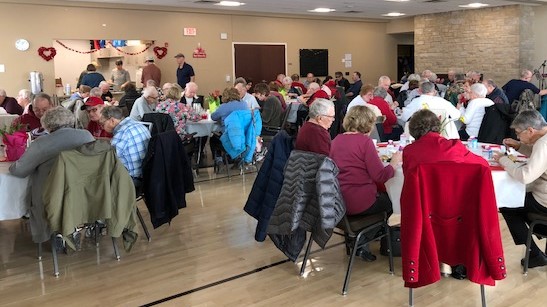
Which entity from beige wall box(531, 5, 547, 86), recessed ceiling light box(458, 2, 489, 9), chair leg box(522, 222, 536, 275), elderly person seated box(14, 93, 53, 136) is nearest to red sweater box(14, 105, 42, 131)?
elderly person seated box(14, 93, 53, 136)

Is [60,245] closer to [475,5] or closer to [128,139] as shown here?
[128,139]

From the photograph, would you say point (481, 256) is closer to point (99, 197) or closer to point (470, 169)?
point (470, 169)

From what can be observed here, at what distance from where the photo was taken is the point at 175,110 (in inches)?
270

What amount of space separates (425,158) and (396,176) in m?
0.50

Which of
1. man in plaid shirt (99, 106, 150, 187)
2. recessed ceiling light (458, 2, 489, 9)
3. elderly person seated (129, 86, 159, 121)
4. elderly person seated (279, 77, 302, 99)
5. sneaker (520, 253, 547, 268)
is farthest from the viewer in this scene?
recessed ceiling light (458, 2, 489, 9)

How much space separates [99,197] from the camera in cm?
393

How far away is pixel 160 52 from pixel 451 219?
35.0ft

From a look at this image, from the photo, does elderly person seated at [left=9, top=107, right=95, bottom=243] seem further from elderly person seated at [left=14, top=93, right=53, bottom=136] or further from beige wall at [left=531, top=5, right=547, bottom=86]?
beige wall at [left=531, top=5, right=547, bottom=86]

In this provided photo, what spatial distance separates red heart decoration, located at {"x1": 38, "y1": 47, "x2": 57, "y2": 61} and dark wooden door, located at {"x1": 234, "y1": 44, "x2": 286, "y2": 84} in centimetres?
452

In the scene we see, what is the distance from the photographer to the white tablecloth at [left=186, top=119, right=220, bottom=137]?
7.14 metres

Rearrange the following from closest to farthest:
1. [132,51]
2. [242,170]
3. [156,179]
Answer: [156,179] < [242,170] < [132,51]

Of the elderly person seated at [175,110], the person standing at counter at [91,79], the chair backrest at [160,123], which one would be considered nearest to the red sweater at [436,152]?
the chair backrest at [160,123]

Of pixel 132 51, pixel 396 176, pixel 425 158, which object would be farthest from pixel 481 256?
pixel 132 51

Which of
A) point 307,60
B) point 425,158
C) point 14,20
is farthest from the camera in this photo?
point 307,60
